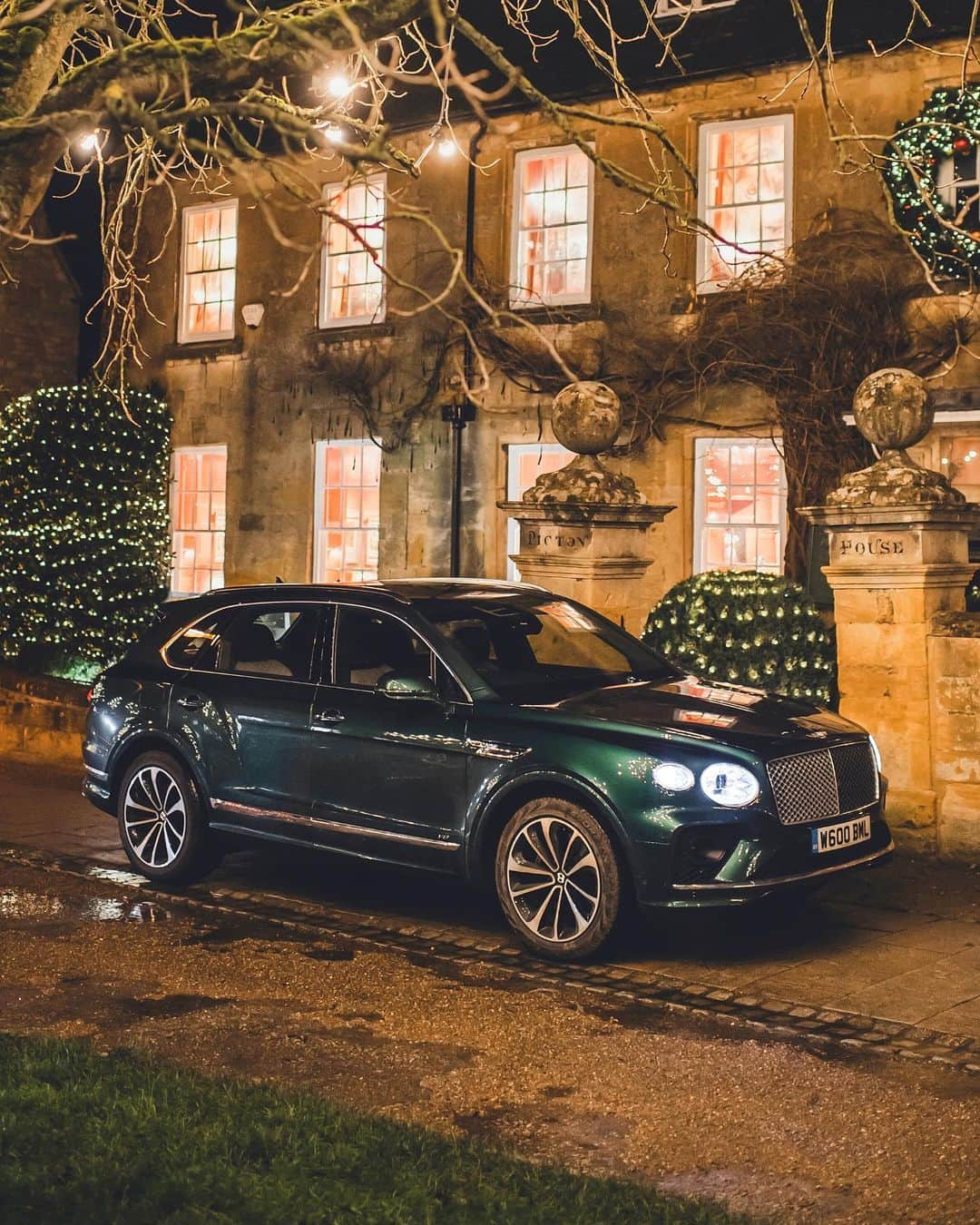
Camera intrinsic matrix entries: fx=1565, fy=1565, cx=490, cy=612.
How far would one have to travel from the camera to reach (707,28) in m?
17.6

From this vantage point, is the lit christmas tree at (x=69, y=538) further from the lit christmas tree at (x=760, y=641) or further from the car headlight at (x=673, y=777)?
the car headlight at (x=673, y=777)

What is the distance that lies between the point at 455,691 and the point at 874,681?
364cm

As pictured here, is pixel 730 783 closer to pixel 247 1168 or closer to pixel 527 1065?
pixel 527 1065

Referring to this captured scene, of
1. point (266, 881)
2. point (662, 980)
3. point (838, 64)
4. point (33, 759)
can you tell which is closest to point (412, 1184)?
point (662, 980)

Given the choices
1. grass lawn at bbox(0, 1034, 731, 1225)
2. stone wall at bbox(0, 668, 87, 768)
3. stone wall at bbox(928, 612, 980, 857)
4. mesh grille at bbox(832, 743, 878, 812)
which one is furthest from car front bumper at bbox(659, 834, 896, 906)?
stone wall at bbox(0, 668, 87, 768)

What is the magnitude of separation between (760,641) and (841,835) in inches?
138

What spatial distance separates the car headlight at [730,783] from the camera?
7.48 m

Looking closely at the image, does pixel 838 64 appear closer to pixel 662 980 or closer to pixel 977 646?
pixel 977 646

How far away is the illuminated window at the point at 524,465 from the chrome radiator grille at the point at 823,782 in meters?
10.9

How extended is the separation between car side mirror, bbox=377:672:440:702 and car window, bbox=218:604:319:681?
0.83 metres

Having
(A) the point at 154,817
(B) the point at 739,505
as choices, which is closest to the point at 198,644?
(A) the point at 154,817

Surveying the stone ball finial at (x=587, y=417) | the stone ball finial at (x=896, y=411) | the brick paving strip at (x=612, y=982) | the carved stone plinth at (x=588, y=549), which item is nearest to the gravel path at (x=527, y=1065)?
the brick paving strip at (x=612, y=982)

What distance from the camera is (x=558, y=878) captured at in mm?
7770

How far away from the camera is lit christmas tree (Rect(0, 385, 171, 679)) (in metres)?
18.5
